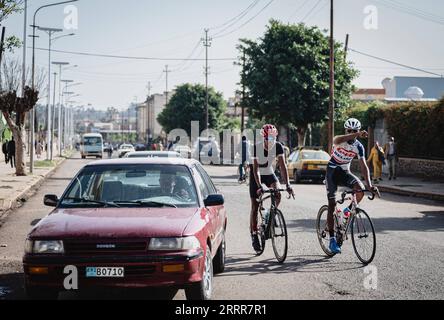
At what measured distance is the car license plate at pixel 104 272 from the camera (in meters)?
5.85

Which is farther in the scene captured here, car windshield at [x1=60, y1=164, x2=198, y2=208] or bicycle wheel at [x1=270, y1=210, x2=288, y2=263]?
bicycle wheel at [x1=270, y1=210, x2=288, y2=263]

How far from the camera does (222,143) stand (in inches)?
2854

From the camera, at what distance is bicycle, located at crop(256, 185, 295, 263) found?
29.3 ft

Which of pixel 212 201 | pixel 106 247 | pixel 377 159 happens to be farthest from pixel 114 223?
pixel 377 159

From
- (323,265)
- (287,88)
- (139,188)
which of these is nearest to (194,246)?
(139,188)

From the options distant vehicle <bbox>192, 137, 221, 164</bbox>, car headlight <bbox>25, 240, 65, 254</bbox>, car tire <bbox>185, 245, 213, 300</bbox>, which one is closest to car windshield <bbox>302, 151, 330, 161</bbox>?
car tire <bbox>185, 245, 213, 300</bbox>

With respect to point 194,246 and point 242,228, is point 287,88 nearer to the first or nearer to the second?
point 242,228

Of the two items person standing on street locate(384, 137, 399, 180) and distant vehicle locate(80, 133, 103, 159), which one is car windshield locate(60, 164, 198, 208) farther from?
distant vehicle locate(80, 133, 103, 159)

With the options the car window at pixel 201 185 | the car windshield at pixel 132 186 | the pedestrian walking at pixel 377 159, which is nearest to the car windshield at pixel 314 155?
the pedestrian walking at pixel 377 159

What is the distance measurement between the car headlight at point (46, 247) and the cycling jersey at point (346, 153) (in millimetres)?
4475

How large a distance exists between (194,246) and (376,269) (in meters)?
3.25

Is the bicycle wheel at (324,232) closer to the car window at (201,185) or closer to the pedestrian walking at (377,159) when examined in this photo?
the car window at (201,185)

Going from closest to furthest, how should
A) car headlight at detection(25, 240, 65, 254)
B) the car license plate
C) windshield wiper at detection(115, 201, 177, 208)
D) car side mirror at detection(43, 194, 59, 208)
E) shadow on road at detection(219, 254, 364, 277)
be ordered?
1. the car license plate
2. car headlight at detection(25, 240, 65, 254)
3. windshield wiper at detection(115, 201, 177, 208)
4. car side mirror at detection(43, 194, 59, 208)
5. shadow on road at detection(219, 254, 364, 277)

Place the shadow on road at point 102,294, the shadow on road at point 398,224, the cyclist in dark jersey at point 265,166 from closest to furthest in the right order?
the shadow on road at point 102,294, the cyclist in dark jersey at point 265,166, the shadow on road at point 398,224
